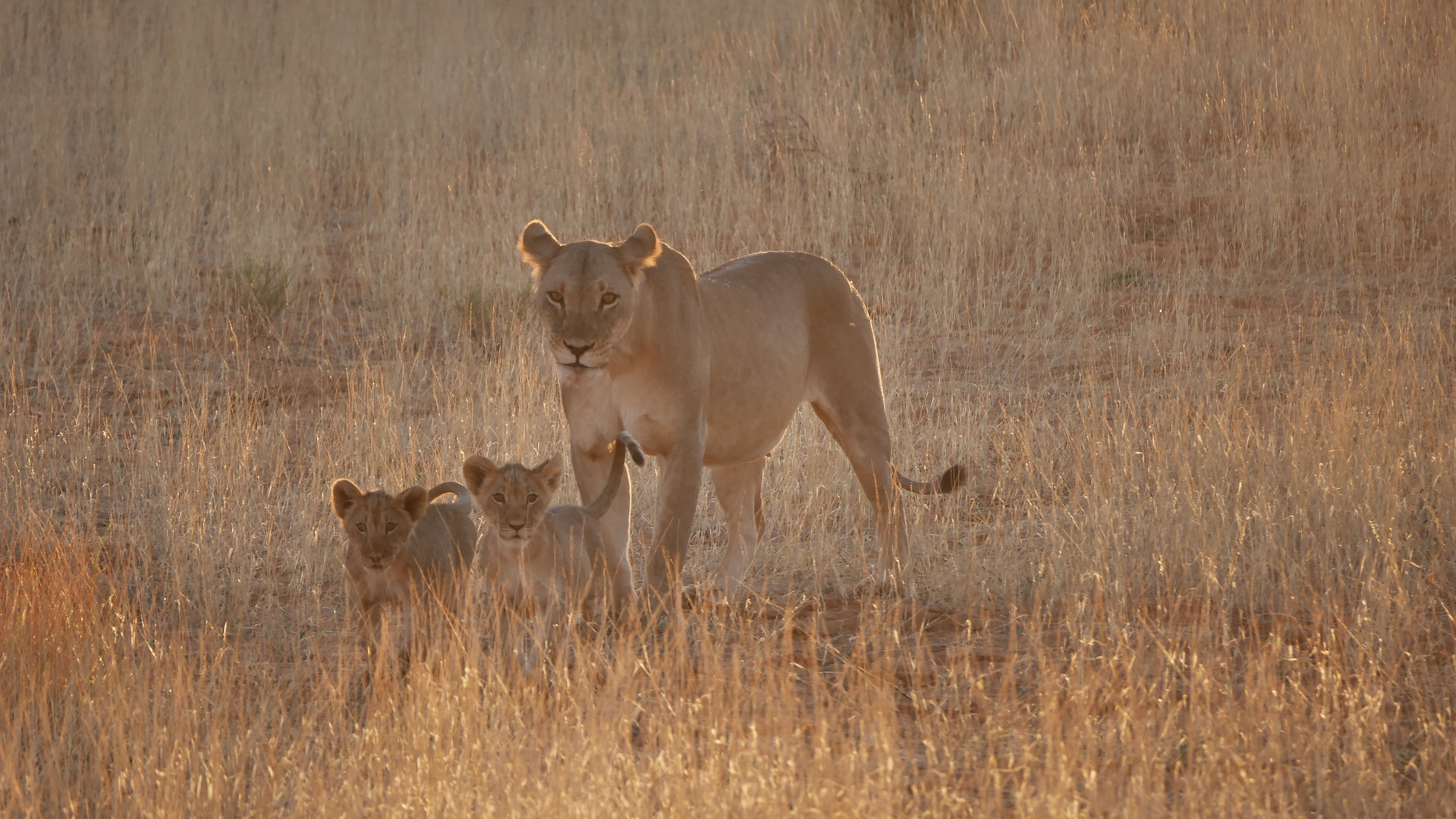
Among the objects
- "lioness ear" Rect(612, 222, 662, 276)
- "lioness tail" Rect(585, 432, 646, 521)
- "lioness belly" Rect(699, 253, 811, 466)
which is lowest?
"lioness tail" Rect(585, 432, 646, 521)

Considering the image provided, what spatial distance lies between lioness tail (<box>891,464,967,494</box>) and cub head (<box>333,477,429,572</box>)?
86.4 inches

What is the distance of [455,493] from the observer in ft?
16.9

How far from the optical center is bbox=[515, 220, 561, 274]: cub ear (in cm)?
508

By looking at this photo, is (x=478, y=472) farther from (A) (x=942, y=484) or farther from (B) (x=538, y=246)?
(A) (x=942, y=484)

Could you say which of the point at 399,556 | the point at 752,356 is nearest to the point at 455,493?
the point at 399,556

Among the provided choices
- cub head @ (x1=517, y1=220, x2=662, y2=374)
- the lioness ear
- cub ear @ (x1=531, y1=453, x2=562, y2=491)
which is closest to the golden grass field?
cub ear @ (x1=531, y1=453, x2=562, y2=491)

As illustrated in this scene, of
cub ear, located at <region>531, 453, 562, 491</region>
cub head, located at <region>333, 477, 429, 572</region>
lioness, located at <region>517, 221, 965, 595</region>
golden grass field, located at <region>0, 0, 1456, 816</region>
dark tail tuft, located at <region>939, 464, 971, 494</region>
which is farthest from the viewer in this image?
dark tail tuft, located at <region>939, 464, 971, 494</region>

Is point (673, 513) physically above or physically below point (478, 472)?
below

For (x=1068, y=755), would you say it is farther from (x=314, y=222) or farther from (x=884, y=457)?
(x=314, y=222)

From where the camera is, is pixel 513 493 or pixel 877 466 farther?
pixel 877 466

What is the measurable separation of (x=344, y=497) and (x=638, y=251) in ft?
4.40

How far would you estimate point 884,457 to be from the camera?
5.93m

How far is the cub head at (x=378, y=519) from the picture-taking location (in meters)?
4.38

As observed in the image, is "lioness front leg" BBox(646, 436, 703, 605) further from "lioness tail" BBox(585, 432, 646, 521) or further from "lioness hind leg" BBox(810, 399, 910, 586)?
"lioness hind leg" BBox(810, 399, 910, 586)
